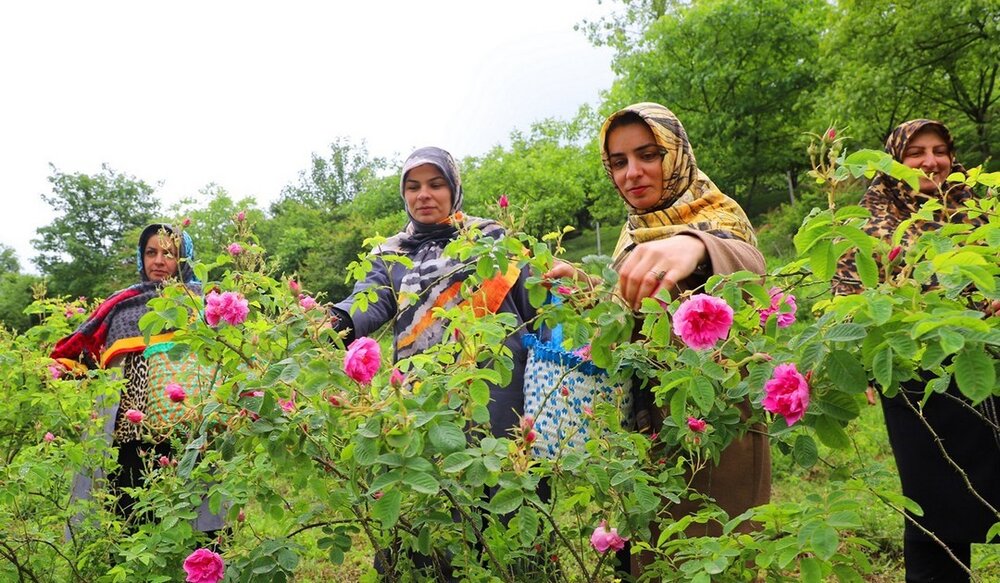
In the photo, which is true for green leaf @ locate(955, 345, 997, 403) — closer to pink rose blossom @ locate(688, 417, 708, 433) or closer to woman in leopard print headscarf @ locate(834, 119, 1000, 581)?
pink rose blossom @ locate(688, 417, 708, 433)

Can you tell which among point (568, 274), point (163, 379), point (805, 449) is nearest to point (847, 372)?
point (805, 449)

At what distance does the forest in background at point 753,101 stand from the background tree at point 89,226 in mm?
277

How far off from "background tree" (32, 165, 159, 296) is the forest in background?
28 centimetres

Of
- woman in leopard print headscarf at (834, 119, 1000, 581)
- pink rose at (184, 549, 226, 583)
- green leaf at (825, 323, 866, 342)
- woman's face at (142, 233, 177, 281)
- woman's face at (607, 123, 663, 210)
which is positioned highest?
woman's face at (142, 233, 177, 281)

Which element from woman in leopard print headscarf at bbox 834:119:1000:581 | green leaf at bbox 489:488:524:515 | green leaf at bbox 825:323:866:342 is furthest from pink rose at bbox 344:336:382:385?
woman in leopard print headscarf at bbox 834:119:1000:581

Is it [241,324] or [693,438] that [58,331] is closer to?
[241,324]

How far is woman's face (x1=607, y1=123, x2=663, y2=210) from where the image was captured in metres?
1.81

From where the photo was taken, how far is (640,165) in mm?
1815

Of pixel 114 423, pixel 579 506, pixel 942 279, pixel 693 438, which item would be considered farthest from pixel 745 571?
pixel 114 423

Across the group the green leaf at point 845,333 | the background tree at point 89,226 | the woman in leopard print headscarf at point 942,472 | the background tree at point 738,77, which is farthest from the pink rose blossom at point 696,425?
the background tree at point 89,226

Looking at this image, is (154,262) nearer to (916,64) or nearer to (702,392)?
(702,392)

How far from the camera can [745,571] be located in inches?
47.7

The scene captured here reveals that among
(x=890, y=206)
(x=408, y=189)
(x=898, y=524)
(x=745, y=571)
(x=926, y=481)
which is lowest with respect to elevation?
(x=898, y=524)

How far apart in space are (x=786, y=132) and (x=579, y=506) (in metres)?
Answer: 17.3
